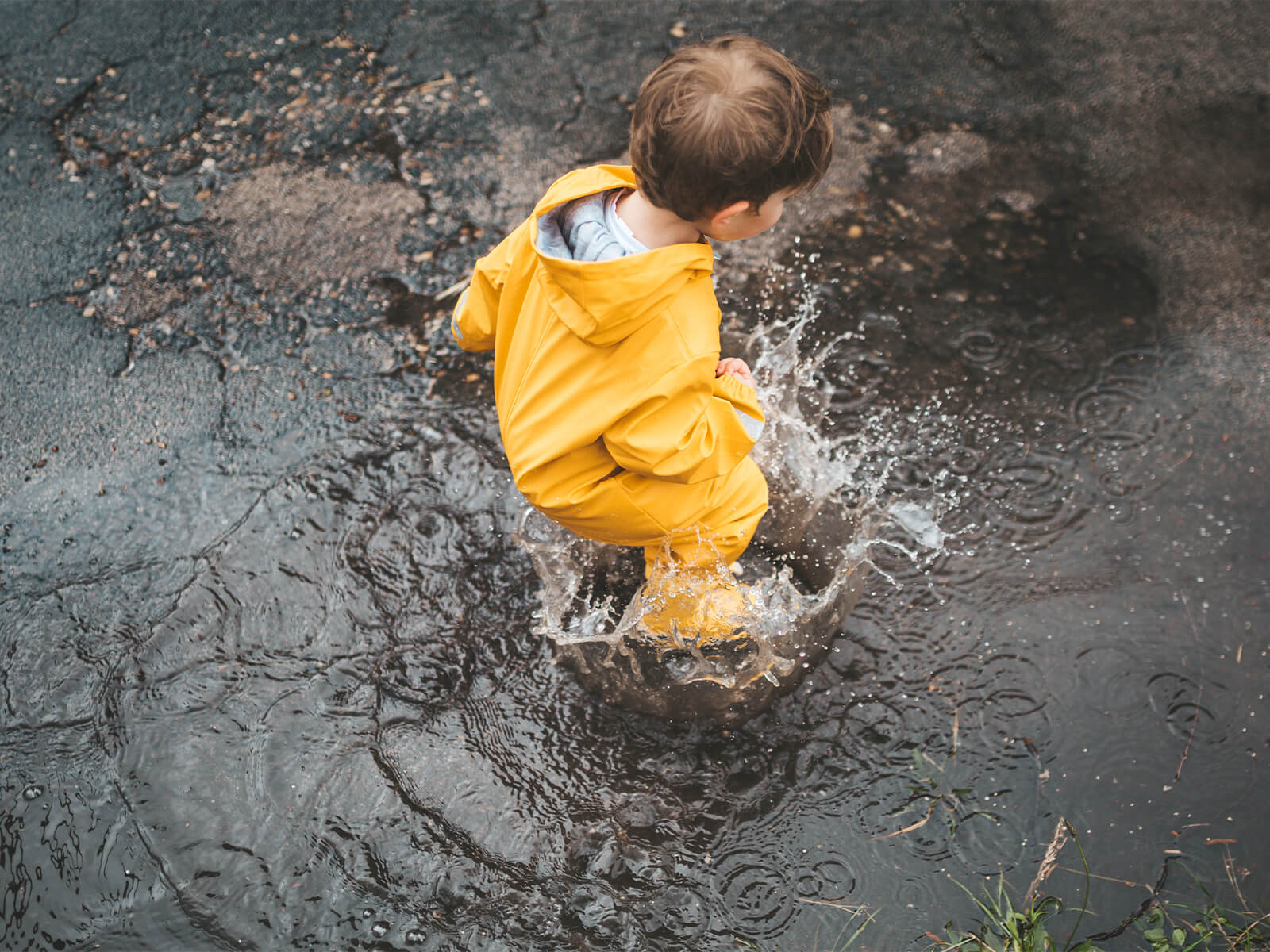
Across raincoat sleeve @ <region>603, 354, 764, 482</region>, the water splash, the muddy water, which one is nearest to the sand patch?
the muddy water

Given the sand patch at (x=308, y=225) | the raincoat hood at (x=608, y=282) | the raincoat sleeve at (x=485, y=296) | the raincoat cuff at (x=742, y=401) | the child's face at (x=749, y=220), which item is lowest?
the sand patch at (x=308, y=225)

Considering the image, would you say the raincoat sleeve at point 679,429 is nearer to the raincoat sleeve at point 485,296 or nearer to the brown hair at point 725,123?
the brown hair at point 725,123

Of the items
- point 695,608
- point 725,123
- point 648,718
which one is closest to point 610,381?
point 725,123

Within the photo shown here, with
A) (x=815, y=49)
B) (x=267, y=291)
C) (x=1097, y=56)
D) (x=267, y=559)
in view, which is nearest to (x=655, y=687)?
(x=267, y=559)

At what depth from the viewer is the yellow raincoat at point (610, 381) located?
58.2 inches

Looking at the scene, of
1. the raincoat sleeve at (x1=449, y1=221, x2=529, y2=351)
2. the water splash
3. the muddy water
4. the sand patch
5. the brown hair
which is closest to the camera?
the brown hair

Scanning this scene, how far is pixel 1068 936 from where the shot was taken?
6.18 ft

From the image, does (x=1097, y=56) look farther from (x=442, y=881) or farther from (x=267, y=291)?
(x=442, y=881)

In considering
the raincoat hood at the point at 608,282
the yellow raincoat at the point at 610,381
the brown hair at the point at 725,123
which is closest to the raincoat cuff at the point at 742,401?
the yellow raincoat at the point at 610,381

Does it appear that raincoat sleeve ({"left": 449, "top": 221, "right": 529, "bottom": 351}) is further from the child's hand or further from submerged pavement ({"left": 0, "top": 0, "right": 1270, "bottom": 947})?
submerged pavement ({"left": 0, "top": 0, "right": 1270, "bottom": 947})

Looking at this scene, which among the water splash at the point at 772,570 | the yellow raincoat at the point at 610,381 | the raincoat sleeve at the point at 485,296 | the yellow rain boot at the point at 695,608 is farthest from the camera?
the water splash at the point at 772,570

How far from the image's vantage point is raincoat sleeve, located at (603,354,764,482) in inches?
60.1

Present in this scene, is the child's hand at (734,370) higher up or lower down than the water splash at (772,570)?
higher up

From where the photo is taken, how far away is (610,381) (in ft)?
5.07
